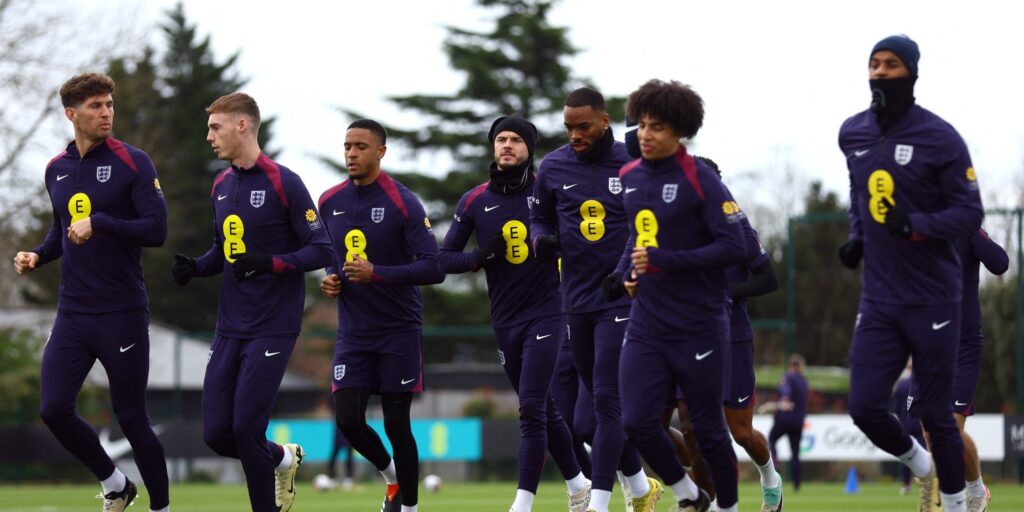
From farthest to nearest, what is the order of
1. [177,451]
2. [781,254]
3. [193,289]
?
[193,289], [781,254], [177,451]

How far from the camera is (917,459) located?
28.8ft

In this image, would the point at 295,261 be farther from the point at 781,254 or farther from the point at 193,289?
the point at 193,289

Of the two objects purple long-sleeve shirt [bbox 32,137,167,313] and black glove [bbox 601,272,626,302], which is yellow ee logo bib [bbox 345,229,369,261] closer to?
purple long-sleeve shirt [bbox 32,137,167,313]

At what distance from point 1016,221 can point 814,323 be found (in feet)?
13.0

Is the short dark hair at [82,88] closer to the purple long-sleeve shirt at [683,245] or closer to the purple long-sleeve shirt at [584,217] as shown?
the purple long-sleeve shirt at [584,217]

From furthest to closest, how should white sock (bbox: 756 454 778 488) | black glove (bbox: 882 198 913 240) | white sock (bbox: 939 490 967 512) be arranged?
white sock (bbox: 756 454 778 488) < white sock (bbox: 939 490 967 512) < black glove (bbox: 882 198 913 240)

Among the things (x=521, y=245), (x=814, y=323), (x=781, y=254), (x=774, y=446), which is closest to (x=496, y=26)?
(x=781, y=254)

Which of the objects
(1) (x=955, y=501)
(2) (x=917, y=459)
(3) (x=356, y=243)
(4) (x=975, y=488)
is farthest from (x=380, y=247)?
(4) (x=975, y=488)

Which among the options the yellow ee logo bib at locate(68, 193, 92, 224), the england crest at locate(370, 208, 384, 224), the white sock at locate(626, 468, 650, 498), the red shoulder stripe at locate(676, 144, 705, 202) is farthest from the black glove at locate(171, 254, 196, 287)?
the red shoulder stripe at locate(676, 144, 705, 202)

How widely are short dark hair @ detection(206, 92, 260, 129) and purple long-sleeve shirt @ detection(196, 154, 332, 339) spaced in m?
0.32

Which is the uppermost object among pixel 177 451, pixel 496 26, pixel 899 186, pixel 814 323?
pixel 496 26

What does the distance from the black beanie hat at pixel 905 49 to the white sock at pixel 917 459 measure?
2.15 meters

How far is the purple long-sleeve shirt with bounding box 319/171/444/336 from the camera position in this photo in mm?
9922

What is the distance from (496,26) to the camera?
42.8 metres
